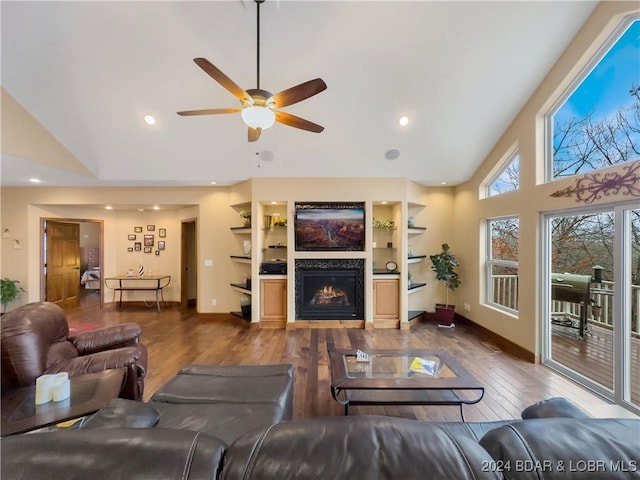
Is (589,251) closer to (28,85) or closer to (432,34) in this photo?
(432,34)

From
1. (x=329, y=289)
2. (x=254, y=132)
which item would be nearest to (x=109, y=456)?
(x=254, y=132)

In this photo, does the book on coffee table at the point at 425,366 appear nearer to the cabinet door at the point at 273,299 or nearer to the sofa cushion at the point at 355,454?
the sofa cushion at the point at 355,454

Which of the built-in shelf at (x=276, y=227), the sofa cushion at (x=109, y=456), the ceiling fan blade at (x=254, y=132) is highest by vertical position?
the ceiling fan blade at (x=254, y=132)

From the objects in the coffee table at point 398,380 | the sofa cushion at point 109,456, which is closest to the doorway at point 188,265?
the coffee table at point 398,380

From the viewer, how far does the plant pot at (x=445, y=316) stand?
16.7 ft

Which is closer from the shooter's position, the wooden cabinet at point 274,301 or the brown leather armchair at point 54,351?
the brown leather armchair at point 54,351

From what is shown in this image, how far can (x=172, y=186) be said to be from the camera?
5496 mm

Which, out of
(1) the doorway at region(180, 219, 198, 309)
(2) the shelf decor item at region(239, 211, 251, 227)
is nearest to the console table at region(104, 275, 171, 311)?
(1) the doorway at region(180, 219, 198, 309)

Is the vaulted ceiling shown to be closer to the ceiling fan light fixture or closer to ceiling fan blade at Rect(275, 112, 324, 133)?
ceiling fan blade at Rect(275, 112, 324, 133)

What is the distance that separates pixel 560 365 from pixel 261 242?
15.5 feet

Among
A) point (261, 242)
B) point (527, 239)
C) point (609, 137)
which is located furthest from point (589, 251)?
point (261, 242)

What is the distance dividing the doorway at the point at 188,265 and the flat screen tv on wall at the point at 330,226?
2821mm

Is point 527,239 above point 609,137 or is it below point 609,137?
below

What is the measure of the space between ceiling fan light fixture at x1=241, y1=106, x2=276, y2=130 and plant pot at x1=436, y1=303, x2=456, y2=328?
454 cm
